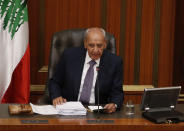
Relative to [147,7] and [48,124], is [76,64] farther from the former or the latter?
[147,7]

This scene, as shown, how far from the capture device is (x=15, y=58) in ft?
11.1

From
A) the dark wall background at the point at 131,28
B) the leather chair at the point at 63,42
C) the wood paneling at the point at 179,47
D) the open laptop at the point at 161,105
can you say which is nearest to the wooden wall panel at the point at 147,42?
the dark wall background at the point at 131,28

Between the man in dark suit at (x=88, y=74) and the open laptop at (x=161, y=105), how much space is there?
451 mm

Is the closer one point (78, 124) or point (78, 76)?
point (78, 124)

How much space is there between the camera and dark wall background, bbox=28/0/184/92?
381 cm

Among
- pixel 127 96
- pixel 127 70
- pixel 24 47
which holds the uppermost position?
pixel 24 47

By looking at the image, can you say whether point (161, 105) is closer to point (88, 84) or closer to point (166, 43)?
point (88, 84)

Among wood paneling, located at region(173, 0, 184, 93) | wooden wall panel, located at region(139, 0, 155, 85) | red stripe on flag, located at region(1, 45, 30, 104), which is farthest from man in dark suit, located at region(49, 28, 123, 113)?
wood paneling, located at region(173, 0, 184, 93)

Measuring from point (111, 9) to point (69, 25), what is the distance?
17.2 inches

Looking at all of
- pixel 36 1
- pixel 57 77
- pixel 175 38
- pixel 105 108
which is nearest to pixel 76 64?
pixel 57 77

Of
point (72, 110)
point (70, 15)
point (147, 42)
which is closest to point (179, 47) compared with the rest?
point (147, 42)

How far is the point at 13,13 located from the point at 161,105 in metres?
1.56

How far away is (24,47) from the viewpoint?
133 inches

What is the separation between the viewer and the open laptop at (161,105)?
86.9 inches
